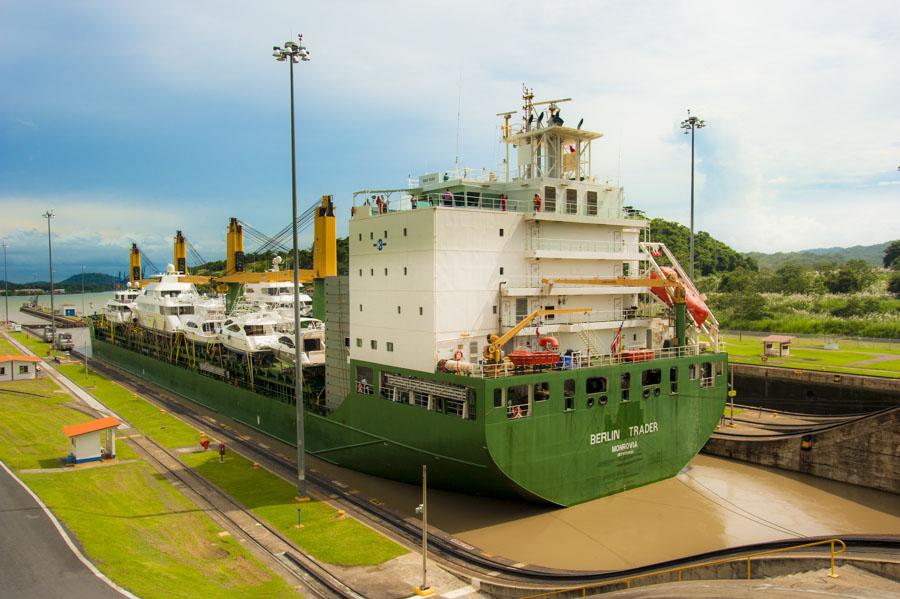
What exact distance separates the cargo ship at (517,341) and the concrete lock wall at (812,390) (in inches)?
335

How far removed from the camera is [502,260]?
18031 mm

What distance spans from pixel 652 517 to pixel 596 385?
12.4 feet

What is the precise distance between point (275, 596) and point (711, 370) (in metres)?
14.2

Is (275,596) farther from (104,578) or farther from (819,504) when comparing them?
(819,504)

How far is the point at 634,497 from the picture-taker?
1767cm

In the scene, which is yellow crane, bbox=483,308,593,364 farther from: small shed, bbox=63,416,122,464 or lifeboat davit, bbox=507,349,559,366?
small shed, bbox=63,416,122,464

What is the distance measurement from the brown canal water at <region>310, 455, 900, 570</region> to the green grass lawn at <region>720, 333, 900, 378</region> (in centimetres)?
991

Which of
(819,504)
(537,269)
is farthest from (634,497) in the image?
(537,269)

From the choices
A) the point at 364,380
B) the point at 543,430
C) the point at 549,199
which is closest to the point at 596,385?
the point at 543,430

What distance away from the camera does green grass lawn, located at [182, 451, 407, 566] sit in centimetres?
1356

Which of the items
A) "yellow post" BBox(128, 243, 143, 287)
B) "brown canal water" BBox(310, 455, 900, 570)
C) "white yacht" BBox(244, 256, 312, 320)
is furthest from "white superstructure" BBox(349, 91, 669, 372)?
"yellow post" BBox(128, 243, 143, 287)

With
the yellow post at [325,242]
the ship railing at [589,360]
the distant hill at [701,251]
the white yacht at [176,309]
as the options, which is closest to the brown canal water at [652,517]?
the ship railing at [589,360]

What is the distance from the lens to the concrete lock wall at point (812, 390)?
24.1 meters

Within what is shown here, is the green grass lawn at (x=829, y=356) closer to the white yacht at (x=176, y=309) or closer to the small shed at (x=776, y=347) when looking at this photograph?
the small shed at (x=776, y=347)
